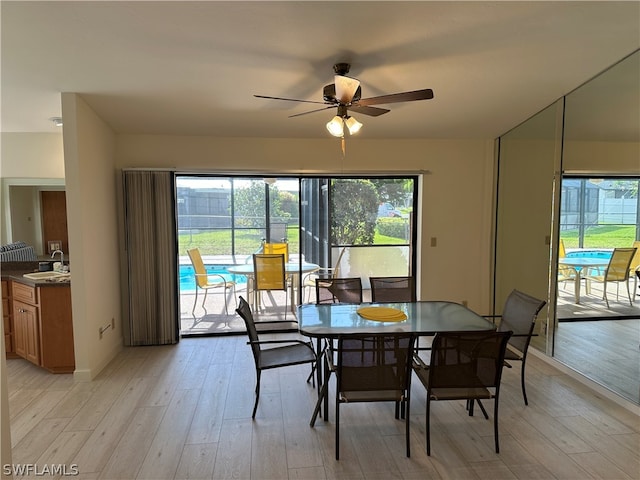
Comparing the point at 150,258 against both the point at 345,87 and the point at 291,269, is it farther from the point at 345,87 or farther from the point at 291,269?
the point at 345,87

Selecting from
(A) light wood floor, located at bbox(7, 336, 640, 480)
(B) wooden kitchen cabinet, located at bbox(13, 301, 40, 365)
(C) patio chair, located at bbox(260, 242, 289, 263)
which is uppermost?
(C) patio chair, located at bbox(260, 242, 289, 263)

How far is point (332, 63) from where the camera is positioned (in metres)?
2.77

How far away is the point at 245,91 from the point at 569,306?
358 centimetres

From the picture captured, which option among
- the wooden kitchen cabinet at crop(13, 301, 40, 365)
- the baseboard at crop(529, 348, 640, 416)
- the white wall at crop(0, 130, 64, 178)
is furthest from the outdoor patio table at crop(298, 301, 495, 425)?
the white wall at crop(0, 130, 64, 178)

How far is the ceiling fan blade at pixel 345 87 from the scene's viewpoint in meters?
2.34

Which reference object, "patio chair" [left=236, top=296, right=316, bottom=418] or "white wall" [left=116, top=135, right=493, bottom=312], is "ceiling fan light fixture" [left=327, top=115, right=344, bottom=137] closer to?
"patio chair" [left=236, top=296, right=316, bottom=418]

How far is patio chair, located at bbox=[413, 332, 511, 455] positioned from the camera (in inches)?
84.9

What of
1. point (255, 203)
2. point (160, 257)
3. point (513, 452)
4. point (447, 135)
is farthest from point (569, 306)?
point (160, 257)

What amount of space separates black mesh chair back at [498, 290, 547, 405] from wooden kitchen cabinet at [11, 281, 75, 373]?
3.71m

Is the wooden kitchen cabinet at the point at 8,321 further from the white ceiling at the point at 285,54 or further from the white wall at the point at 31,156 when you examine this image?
the white ceiling at the point at 285,54

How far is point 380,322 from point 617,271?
204 cm

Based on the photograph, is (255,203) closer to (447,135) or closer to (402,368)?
(447,135)

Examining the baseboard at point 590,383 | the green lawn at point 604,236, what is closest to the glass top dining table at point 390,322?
the baseboard at point 590,383

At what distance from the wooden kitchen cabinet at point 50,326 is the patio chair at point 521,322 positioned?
12.2 ft
